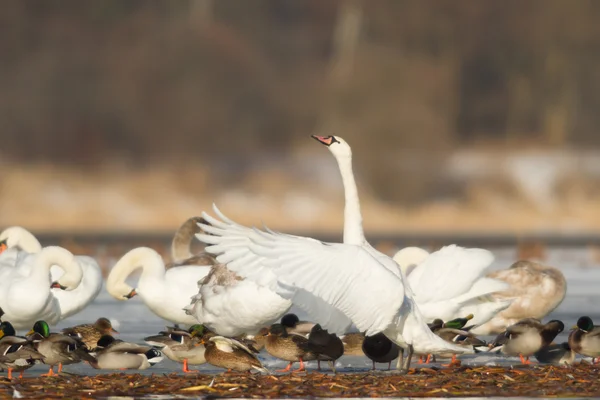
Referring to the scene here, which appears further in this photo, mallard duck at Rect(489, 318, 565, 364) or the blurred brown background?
the blurred brown background

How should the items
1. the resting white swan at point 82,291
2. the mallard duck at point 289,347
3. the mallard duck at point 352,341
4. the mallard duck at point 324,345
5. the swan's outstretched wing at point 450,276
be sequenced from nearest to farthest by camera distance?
the mallard duck at point 324,345 → the mallard duck at point 289,347 → the mallard duck at point 352,341 → the swan's outstretched wing at point 450,276 → the resting white swan at point 82,291

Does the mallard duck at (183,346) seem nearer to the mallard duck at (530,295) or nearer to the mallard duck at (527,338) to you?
the mallard duck at (527,338)

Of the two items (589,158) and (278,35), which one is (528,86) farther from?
(278,35)

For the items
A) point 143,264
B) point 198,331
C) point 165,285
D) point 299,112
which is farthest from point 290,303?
point 299,112

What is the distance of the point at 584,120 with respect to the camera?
4109 cm

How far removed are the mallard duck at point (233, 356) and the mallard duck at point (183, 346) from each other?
0.43m

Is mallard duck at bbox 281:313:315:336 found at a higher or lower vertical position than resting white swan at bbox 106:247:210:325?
lower

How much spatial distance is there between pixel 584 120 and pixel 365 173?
8.96 metres

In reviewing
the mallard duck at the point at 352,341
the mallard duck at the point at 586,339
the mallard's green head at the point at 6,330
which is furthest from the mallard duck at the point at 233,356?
Result: the mallard duck at the point at 586,339

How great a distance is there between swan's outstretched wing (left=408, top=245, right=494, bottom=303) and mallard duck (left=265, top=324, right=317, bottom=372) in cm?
153

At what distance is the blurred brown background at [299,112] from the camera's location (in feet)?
117

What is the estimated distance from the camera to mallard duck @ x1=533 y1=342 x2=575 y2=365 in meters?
9.89

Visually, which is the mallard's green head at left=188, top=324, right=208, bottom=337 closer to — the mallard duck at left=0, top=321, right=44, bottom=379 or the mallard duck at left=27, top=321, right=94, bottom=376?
the mallard duck at left=27, top=321, right=94, bottom=376

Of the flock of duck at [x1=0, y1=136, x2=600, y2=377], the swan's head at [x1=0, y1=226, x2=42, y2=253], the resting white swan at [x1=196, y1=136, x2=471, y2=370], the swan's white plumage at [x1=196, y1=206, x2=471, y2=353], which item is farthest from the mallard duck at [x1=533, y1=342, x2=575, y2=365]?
the swan's head at [x1=0, y1=226, x2=42, y2=253]
